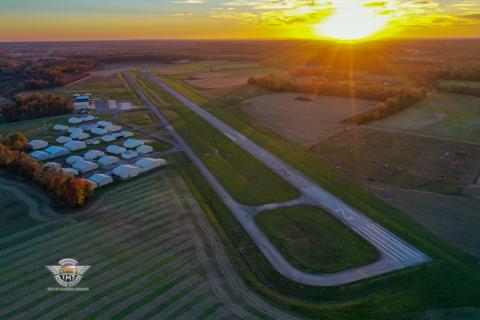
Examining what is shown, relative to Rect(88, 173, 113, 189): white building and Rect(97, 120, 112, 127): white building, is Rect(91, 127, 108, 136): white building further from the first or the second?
Rect(88, 173, 113, 189): white building

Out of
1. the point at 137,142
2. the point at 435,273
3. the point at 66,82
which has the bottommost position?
the point at 435,273

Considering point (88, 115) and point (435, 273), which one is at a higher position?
point (88, 115)

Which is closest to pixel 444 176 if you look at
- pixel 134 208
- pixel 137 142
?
pixel 134 208

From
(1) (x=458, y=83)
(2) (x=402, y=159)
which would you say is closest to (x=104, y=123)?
(2) (x=402, y=159)

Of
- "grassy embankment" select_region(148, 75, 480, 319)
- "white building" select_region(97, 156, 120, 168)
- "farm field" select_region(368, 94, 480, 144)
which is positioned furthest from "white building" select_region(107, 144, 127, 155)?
"farm field" select_region(368, 94, 480, 144)

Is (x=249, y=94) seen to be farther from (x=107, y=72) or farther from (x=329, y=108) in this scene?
(x=107, y=72)

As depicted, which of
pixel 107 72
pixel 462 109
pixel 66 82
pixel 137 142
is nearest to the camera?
pixel 137 142

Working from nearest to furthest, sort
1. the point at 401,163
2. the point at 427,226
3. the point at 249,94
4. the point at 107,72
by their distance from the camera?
1. the point at 427,226
2. the point at 401,163
3. the point at 249,94
4. the point at 107,72

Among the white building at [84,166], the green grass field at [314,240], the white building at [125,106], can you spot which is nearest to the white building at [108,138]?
the white building at [84,166]
